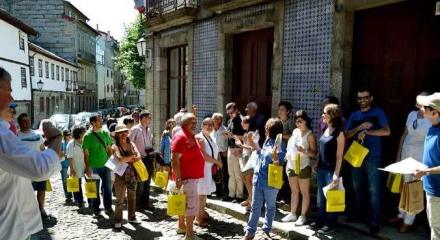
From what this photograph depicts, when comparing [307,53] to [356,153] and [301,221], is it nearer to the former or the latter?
[356,153]

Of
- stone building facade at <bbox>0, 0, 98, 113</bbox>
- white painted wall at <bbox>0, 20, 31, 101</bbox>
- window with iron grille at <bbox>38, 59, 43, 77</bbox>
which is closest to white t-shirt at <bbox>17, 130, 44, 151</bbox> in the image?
white painted wall at <bbox>0, 20, 31, 101</bbox>

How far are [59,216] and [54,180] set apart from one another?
3.65m

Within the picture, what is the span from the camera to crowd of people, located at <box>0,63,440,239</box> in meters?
2.43

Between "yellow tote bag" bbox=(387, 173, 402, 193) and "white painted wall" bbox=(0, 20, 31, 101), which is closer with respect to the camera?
"yellow tote bag" bbox=(387, 173, 402, 193)

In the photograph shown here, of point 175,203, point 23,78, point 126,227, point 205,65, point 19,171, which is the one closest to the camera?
point 19,171

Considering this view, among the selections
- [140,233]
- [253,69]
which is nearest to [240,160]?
[140,233]

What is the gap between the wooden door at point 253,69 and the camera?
7.50 metres

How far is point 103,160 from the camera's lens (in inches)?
247

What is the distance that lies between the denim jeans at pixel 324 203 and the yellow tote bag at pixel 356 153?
0.31m

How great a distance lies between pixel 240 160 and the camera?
6.32 m

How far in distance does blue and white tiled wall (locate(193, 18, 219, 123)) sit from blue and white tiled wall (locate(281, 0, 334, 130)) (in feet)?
7.58

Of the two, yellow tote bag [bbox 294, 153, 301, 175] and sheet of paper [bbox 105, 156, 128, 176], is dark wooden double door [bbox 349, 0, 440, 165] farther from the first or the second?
sheet of paper [bbox 105, 156, 128, 176]

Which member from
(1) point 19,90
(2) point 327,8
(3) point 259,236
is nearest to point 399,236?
(3) point 259,236

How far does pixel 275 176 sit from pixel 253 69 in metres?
3.71
